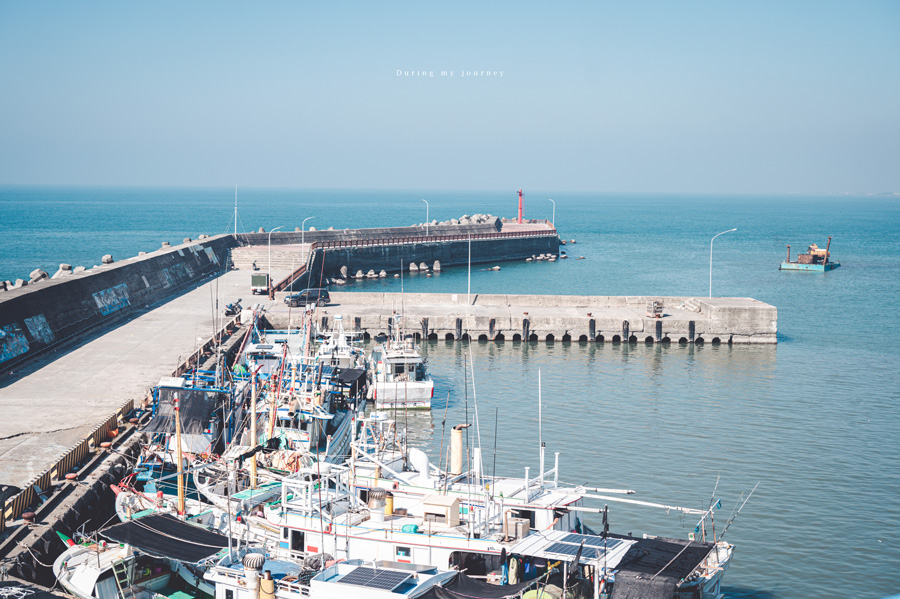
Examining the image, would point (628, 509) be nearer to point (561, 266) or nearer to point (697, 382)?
point (697, 382)

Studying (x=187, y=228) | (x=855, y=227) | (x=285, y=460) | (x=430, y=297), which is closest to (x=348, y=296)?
(x=430, y=297)

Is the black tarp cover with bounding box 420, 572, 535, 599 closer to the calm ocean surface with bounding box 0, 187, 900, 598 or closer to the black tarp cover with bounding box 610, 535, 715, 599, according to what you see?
the black tarp cover with bounding box 610, 535, 715, 599

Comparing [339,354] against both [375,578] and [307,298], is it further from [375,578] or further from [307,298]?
[375,578]

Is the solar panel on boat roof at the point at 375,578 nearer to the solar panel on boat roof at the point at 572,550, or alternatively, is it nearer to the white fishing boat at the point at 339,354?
the solar panel on boat roof at the point at 572,550

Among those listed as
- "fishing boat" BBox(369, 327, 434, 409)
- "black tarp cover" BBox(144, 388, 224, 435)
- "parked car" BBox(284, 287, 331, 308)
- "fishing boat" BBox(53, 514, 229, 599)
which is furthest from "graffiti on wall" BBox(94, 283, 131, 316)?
"fishing boat" BBox(53, 514, 229, 599)

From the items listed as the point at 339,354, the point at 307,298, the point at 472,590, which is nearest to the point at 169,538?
the point at 472,590

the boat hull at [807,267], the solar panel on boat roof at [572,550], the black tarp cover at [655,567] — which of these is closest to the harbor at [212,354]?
the solar panel on boat roof at [572,550]

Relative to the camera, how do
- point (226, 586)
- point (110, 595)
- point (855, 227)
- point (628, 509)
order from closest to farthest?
point (226, 586)
point (110, 595)
point (628, 509)
point (855, 227)
